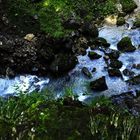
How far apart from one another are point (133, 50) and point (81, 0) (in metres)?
3.70

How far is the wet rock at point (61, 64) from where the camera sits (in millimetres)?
11336

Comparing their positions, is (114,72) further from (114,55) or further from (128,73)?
(114,55)

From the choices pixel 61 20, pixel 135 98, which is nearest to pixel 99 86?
pixel 135 98

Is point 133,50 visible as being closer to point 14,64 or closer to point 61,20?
point 61,20

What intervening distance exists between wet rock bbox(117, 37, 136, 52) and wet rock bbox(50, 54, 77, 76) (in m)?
2.00

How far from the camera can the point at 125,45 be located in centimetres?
1274

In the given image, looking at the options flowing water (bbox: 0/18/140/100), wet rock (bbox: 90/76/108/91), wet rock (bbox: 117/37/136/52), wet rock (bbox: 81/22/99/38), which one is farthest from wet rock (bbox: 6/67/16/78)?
wet rock (bbox: 117/37/136/52)

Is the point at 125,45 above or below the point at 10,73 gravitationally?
above

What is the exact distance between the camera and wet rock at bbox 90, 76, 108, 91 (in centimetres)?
1068

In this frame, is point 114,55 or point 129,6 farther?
point 129,6

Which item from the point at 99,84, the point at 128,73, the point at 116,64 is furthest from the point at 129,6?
the point at 99,84

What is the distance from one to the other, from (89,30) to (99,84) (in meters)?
3.11

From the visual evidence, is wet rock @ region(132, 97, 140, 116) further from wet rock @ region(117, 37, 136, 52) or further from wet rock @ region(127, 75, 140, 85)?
wet rock @ region(117, 37, 136, 52)

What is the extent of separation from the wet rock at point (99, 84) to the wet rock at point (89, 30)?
2927mm
